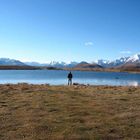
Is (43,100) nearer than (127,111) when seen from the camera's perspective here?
No

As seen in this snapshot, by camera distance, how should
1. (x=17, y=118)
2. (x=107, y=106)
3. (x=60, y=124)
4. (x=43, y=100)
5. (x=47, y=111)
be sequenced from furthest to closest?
(x=43, y=100) → (x=107, y=106) → (x=47, y=111) → (x=17, y=118) → (x=60, y=124)

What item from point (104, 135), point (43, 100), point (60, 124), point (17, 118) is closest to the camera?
point (104, 135)

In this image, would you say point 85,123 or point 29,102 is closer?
point 85,123

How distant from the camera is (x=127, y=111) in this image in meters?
21.9

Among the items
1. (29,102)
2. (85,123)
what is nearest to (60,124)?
(85,123)

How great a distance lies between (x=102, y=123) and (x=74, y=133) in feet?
8.43

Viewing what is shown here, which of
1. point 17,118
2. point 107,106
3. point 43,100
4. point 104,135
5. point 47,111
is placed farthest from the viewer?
point 43,100

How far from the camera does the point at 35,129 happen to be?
16797mm

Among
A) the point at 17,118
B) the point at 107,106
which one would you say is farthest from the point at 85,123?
the point at 107,106

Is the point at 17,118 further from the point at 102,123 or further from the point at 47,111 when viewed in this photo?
the point at 102,123

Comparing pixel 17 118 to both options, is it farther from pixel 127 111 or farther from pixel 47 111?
pixel 127 111

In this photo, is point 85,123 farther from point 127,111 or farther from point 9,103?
point 9,103

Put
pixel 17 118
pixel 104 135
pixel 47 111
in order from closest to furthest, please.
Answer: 1. pixel 104 135
2. pixel 17 118
3. pixel 47 111

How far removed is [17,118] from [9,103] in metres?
5.84
